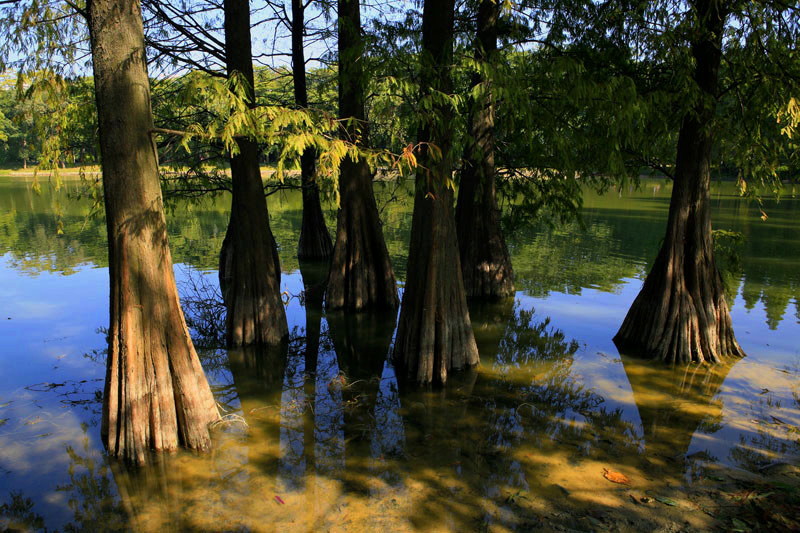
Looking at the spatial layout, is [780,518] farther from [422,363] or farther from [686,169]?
[686,169]

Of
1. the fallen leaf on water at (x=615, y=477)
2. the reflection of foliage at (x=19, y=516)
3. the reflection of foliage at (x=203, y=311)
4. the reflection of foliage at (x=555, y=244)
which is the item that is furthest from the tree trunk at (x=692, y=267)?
Result: the reflection of foliage at (x=19, y=516)

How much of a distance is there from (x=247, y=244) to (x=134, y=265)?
3444 mm

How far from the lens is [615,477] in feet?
16.6

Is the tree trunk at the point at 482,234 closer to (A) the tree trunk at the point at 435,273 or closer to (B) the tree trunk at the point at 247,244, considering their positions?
(A) the tree trunk at the point at 435,273

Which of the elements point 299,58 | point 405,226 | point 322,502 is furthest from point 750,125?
point 405,226

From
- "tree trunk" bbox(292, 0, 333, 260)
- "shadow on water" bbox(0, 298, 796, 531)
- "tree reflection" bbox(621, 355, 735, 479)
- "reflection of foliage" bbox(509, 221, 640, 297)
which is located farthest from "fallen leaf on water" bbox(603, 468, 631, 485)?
"tree trunk" bbox(292, 0, 333, 260)

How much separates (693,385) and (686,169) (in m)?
3.29

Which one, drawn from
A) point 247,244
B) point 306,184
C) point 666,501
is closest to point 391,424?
point 666,501

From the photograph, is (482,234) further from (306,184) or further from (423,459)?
(423,459)

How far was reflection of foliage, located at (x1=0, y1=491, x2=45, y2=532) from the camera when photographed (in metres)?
4.44

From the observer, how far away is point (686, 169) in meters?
8.11

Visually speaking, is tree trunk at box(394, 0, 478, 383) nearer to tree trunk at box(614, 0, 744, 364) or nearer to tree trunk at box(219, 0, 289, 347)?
tree trunk at box(219, 0, 289, 347)

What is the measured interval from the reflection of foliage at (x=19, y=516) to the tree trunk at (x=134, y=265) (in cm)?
86

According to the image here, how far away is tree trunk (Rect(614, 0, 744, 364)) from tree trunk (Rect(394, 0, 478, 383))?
10.5 feet
